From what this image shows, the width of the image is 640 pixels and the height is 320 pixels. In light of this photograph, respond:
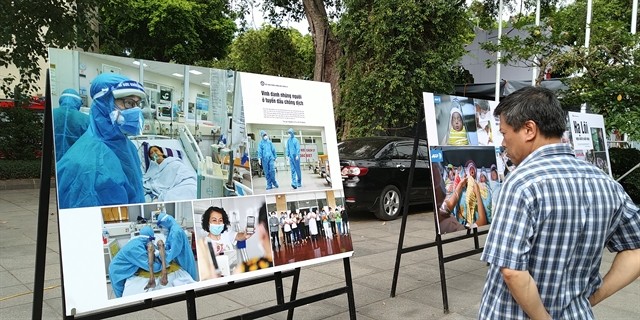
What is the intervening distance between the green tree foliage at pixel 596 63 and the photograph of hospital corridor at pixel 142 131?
704cm

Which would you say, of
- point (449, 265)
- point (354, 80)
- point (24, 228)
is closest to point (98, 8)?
point (24, 228)

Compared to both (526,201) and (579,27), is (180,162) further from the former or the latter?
(579,27)

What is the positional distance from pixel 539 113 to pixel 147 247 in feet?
6.53

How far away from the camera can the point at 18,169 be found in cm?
1270

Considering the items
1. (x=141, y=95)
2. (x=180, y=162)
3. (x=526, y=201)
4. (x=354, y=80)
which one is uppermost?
(x=354, y=80)

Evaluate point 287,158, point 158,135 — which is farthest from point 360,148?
point 158,135

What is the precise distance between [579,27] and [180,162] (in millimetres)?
9529

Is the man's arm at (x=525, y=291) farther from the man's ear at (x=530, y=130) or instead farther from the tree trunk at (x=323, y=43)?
the tree trunk at (x=323, y=43)

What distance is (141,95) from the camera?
264 centimetres

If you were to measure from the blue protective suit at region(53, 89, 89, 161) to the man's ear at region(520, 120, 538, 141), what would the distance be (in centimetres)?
206

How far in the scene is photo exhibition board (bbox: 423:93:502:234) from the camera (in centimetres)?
462

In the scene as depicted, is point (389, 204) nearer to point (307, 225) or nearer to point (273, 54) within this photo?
point (307, 225)

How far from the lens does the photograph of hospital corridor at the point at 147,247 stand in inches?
97.7

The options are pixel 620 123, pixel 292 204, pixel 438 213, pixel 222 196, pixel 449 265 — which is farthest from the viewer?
pixel 620 123
